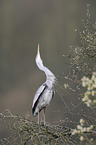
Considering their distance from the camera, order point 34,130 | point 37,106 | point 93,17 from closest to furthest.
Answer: point 34,130 < point 37,106 < point 93,17

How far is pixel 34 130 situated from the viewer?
4.21 ft

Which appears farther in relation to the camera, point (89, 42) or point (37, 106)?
point (37, 106)

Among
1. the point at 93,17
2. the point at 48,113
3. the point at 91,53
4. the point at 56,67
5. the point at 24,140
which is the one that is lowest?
the point at 24,140

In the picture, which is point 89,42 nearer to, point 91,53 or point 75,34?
point 91,53

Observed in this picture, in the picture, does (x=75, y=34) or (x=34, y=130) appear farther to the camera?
(x=75, y=34)

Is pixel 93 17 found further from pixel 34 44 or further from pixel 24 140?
pixel 24 140

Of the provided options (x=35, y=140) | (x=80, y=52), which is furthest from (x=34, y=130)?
(x=80, y=52)

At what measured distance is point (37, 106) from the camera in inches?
70.7

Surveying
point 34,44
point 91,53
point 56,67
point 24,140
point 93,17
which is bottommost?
point 24,140

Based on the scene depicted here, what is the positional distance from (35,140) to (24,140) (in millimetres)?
80

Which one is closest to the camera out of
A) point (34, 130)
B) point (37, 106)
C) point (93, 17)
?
point (34, 130)

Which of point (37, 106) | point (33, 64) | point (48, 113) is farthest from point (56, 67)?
point (37, 106)

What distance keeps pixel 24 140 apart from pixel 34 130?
122mm

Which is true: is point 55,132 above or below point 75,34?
below
